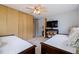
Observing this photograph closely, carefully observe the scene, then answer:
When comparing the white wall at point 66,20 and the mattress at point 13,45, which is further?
the white wall at point 66,20

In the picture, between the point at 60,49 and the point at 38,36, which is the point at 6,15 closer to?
the point at 38,36

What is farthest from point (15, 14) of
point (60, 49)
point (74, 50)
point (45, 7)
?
point (74, 50)

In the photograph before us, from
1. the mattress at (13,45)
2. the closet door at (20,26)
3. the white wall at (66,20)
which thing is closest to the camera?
the mattress at (13,45)

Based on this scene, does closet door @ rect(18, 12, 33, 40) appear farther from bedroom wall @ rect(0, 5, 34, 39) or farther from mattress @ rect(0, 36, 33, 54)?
mattress @ rect(0, 36, 33, 54)

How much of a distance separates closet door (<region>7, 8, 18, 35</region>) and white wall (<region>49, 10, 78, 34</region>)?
688 mm

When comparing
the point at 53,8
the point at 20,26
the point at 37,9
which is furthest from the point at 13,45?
the point at 53,8

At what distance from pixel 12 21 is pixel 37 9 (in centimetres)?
47

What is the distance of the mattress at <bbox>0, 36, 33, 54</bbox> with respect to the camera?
4.08 feet

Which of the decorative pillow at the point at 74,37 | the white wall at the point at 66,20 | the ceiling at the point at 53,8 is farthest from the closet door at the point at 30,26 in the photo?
the decorative pillow at the point at 74,37

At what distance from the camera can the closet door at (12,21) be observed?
1.39m

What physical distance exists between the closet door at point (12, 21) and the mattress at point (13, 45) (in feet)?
0.37

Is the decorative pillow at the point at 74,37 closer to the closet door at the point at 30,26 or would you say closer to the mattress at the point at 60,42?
the mattress at the point at 60,42

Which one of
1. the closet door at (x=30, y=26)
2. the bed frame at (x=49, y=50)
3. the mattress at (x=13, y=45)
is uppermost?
the closet door at (x=30, y=26)

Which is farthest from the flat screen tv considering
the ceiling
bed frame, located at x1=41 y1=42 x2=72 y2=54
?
bed frame, located at x1=41 y1=42 x2=72 y2=54
